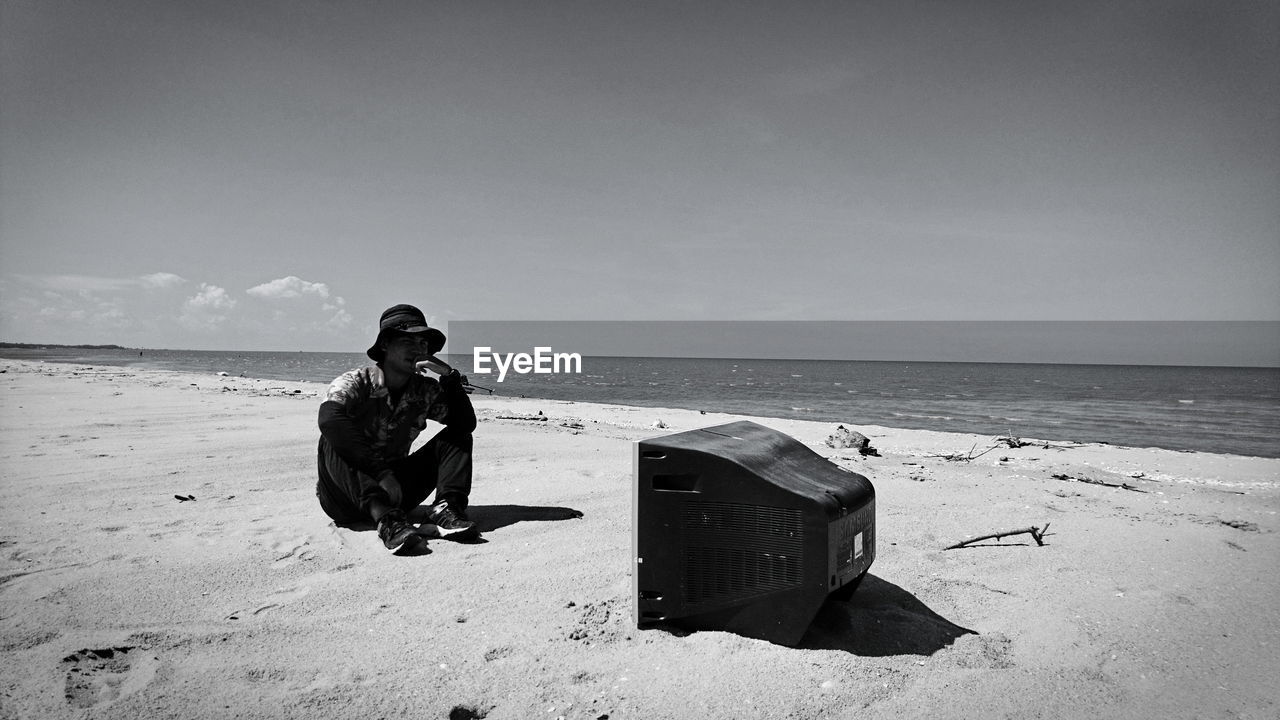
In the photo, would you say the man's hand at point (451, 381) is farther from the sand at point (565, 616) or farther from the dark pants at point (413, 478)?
the sand at point (565, 616)

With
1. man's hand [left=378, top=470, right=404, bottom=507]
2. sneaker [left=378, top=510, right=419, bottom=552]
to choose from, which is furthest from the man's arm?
sneaker [left=378, top=510, right=419, bottom=552]

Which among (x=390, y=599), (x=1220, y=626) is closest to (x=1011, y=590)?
(x=1220, y=626)

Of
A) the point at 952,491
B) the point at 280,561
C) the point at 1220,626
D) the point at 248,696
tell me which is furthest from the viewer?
the point at 952,491

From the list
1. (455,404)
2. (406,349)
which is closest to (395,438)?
(455,404)

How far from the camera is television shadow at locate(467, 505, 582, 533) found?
4.62 m

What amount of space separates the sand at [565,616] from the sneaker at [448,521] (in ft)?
0.37

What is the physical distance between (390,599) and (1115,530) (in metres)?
4.97

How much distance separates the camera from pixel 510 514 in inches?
192

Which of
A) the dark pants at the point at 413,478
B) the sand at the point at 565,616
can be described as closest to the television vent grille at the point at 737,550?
the sand at the point at 565,616

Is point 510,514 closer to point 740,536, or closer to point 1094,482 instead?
point 740,536

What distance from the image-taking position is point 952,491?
233 inches

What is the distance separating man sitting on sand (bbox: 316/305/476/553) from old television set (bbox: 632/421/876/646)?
5.89 feet

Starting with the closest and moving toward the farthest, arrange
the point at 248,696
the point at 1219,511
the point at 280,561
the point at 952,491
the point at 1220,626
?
the point at 248,696, the point at 1220,626, the point at 280,561, the point at 1219,511, the point at 952,491

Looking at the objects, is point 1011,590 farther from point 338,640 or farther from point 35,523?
point 35,523
